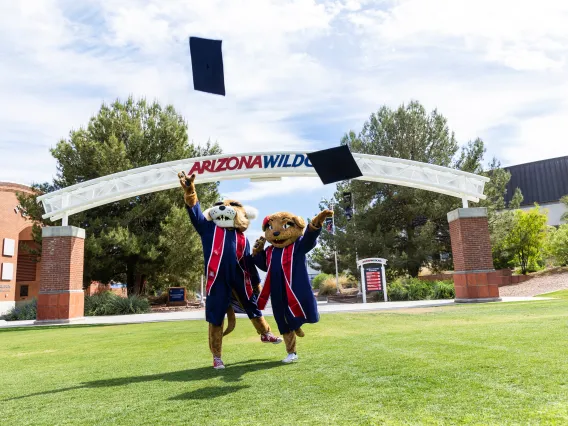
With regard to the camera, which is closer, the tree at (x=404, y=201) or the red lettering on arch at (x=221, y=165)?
the red lettering on arch at (x=221, y=165)

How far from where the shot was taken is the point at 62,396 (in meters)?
3.52

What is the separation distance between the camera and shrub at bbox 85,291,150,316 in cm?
1719

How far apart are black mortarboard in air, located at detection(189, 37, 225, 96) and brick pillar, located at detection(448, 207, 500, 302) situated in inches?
391

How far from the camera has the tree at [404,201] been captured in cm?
2059

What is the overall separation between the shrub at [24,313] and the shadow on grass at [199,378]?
46.2 ft

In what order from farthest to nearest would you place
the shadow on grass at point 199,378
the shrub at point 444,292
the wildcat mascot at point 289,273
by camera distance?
the shrub at point 444,292, the wildcat mascot at point 289,273, the shadow on grass at point 199,378

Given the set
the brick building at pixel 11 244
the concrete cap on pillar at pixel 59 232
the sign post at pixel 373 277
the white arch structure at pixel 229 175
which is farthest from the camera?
the brick building at pixel 11 244

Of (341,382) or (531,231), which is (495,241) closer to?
(531,231)

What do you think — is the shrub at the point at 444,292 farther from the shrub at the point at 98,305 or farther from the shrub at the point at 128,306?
the shrub at the point at 98,305

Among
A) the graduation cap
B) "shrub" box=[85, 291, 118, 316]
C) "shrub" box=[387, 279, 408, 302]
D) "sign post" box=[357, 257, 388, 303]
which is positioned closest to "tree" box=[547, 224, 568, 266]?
"shrub" box=[387, 279, 408, 302]

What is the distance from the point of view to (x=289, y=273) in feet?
15.7

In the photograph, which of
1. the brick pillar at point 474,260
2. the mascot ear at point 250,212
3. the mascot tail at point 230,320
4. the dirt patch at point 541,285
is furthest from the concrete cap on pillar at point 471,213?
the mascot tail at point 230,320

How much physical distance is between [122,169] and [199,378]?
16344 millimetres

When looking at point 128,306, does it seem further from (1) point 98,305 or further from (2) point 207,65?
(2) point 207,65
